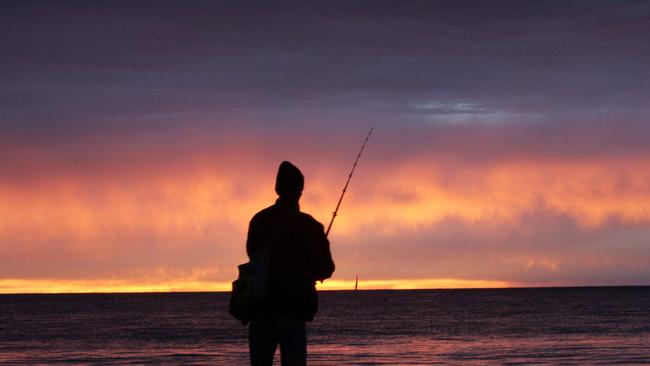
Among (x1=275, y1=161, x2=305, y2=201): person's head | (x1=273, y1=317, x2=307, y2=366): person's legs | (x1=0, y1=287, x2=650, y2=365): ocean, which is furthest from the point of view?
(x1=0, y1=287, x2=650, y2=365): ocean

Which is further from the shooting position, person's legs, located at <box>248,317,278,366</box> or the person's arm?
the person's arm

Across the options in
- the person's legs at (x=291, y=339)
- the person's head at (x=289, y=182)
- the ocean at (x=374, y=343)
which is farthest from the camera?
the ocean at (x=374, y=343)

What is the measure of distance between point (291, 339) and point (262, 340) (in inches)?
5.7

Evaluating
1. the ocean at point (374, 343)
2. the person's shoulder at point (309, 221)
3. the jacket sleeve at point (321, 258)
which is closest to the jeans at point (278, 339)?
the jacket sleeve at point (321, 258)

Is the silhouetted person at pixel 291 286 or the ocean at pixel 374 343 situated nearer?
the silhouetted person at pixel 291 286

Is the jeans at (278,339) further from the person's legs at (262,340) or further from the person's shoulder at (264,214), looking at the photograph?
the person's shoulder at (264,214)

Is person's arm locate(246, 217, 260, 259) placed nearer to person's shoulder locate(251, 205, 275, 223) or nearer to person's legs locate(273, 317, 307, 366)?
person's shoulder locate(251, 205, 275, 223)

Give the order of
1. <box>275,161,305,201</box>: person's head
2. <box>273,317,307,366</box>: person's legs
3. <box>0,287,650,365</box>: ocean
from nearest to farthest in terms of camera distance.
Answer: <box>273,317,307,366</box>: person's legs
<box>275,161,305,201</box>: person's head
<box>0,287,650,365</box>: ocean

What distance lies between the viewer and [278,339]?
13.6ft

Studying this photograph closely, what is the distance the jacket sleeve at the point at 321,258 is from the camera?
162 inches

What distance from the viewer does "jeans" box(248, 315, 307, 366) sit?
410 centimetres

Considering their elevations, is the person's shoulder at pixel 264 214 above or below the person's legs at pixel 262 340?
above

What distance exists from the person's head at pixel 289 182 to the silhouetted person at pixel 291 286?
10 cm

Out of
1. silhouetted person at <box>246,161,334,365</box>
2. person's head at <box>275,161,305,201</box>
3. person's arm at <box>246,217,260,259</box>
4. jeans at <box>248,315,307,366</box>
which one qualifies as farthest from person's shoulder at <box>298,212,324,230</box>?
jeans at <box>248,315,307,366</box>
